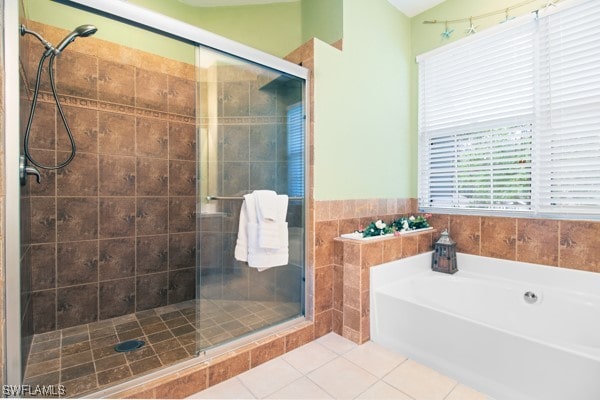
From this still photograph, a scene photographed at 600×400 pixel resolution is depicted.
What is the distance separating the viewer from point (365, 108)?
2375 mm

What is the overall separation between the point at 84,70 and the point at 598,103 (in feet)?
12.0

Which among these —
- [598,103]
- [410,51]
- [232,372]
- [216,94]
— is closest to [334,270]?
[232,372]

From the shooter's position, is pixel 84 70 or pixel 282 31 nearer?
pixel 84 70

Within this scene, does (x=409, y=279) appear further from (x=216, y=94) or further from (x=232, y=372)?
(x=216, y=94)

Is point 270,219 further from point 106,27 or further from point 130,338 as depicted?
point 106,27

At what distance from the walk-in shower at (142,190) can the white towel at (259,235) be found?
0.11 meters

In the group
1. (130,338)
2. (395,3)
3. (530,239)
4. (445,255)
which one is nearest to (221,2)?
(395,3)

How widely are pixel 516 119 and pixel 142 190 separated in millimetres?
3123

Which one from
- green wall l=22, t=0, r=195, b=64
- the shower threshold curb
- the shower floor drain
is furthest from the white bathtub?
green wall l=22, t=0, r=195, b=64

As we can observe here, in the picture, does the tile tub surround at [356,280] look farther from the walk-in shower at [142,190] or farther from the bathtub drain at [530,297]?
the bathtub drain at [530,297]

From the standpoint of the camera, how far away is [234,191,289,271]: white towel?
6.07 feet

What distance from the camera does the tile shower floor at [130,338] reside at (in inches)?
61.4

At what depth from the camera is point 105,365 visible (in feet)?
5.47

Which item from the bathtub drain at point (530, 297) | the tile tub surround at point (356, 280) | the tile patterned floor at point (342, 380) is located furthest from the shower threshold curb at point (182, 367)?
the bathtub drain at point (530, 297)
